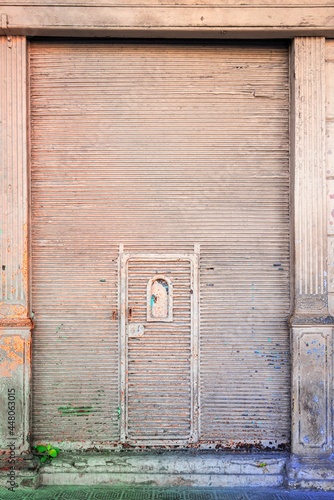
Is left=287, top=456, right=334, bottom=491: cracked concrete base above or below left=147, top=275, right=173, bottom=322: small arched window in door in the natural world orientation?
below

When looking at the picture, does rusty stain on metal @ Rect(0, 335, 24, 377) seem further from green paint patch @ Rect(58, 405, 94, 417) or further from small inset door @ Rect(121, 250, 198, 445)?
small inset door @ Rect(121, 250, 198, 445)

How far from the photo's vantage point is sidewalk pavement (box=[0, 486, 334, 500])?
3.69 metres

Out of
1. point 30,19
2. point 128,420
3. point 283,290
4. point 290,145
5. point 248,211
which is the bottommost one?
point 128,420

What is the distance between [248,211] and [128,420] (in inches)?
95.2

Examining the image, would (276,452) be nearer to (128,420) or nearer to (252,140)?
(128,420)

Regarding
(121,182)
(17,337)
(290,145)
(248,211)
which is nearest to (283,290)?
(248,211)

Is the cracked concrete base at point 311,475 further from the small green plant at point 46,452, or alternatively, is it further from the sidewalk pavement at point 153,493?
the small green plant at point 46,452

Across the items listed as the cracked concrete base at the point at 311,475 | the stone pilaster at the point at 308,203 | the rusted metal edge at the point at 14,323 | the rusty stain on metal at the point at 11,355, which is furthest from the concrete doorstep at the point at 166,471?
the rusted metal edge at the point at 14,323

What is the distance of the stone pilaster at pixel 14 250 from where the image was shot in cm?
389

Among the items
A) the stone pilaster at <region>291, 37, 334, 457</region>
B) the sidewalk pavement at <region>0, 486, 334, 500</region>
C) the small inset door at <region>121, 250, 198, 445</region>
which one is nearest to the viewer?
the sidewalk pavement at <region>0, 486, 334, 500</region>

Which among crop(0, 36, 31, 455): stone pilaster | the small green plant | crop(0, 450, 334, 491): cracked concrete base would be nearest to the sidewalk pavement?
crop(0, 450, 334, 491): cracked concrete base

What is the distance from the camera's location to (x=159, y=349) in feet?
13.3

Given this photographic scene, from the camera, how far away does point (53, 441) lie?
4.04m

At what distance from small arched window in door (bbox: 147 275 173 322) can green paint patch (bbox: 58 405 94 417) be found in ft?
3.56
